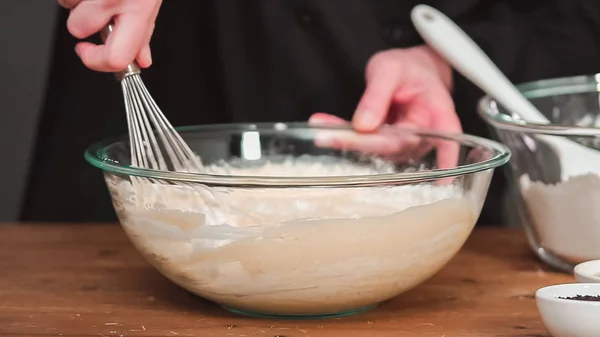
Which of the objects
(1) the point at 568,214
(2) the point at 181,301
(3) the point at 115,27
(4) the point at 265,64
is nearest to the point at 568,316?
(1) the point at 568,214

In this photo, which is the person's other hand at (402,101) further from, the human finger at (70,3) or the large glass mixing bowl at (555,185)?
the human finger at (70,3)

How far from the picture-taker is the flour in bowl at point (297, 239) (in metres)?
0.63

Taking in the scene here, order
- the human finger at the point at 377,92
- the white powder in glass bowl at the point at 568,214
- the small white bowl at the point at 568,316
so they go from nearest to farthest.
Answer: the small white bowl at the point at 568,316 → the white powder in glass bowl at the point at 568,214 → the human finger at the point at 377,92

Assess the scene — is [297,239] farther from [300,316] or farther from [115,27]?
[115,27]

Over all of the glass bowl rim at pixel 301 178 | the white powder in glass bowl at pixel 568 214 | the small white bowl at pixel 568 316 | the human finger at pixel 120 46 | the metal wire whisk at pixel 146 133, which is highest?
the human finger at pixel 120 46

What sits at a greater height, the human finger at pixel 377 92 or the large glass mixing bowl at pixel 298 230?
the human finger at pixel 377 92

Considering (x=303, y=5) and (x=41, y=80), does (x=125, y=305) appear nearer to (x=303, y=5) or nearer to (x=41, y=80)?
(x=303, y=5)

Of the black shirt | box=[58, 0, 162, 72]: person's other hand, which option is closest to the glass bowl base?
box=[58, 0, 162, 72]: person's other hand

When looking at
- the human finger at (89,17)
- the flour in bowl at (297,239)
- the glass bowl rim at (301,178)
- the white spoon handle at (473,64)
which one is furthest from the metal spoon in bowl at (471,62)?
the human finger at (89,17)

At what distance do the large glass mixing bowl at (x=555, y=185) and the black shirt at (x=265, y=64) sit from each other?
262 millimetres

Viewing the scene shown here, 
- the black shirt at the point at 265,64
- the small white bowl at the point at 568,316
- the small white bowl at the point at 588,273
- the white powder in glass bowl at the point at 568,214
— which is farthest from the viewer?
the black shirt at the point at 265,64

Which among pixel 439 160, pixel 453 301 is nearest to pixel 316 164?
pixel 439 160

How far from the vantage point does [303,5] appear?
1.15 metres

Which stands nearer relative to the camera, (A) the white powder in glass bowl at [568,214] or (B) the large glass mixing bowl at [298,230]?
(B) the large glass mixing bowl at [298,230]
